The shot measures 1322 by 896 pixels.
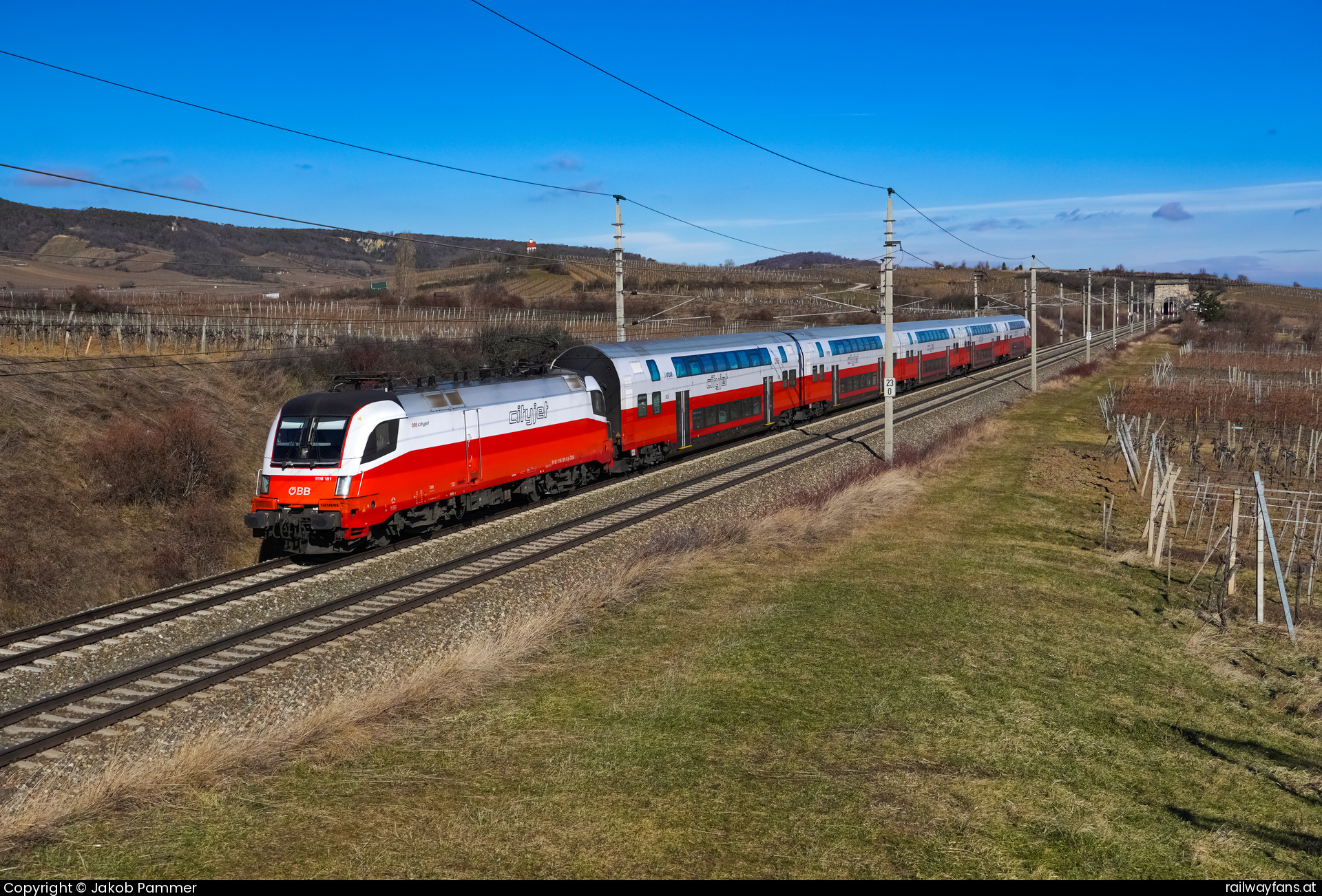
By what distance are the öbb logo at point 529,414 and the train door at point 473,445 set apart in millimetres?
1226

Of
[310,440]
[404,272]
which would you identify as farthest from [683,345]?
[404,272]

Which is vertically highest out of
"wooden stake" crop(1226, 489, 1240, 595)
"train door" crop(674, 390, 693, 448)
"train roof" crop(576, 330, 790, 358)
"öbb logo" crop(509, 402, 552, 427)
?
"train roof" crop(576, 330, 790, 358)

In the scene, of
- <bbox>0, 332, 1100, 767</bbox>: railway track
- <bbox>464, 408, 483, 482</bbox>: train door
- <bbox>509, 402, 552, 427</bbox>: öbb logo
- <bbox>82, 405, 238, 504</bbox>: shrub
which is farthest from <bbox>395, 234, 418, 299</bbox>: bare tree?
<bbox>0, 332, 1100, 767</bbox>: railway track

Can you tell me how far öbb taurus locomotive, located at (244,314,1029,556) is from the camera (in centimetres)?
1953

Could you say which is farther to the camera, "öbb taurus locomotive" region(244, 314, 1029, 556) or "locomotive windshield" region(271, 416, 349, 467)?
"öbb taurus locomotive" region(244, 314, 1029, 556)

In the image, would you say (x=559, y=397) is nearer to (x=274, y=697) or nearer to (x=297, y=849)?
(x=274, y=697)

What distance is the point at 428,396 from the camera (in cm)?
2139

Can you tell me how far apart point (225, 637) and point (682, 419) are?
18.1 m

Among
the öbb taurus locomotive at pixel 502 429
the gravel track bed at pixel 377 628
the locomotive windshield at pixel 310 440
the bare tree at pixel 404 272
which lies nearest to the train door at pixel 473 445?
the öbb taurus locomotive at pixel 502 429

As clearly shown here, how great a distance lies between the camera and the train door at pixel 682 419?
3133cm

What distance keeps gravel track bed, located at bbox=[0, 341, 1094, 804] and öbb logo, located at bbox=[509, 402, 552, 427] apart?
7.90 feet

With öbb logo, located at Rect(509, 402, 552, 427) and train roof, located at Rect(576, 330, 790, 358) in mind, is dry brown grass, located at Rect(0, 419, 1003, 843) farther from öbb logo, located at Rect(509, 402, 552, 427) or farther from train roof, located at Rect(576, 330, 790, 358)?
train roof, located at Rect(576, 330, 790, 358)

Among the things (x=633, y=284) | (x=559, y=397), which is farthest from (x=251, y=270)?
(x=559, y=397)

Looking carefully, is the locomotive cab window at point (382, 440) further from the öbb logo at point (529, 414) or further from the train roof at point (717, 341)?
the train roof at point (717, 341)
